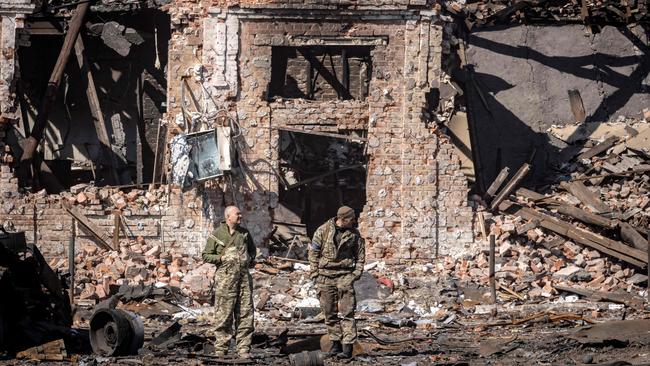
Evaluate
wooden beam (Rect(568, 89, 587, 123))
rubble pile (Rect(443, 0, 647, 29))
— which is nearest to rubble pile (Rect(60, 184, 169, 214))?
rubble pile (Rect(443, 0, 647, 29))

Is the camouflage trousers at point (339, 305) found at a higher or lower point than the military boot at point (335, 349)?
higher

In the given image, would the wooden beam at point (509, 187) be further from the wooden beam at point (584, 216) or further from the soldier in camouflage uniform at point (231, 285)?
the soldier in camouflage uniform at point (231, 285)

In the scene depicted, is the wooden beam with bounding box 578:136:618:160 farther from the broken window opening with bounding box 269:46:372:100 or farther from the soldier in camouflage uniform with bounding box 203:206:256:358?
the soldier in camouflage uniform with bounding box 203:206:256:358

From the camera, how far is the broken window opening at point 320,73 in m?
23.7

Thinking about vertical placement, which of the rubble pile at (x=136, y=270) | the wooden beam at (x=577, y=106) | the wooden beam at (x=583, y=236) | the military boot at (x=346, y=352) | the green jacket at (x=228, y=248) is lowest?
the military boot at (x=346, y=352)

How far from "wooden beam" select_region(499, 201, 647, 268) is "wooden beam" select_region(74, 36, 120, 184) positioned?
7658 millimetres

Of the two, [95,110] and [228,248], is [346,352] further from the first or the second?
[95,110]

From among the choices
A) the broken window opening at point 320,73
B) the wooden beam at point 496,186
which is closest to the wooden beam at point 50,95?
the broken window opening at point 320,73

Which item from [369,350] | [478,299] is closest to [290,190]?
[478,299]

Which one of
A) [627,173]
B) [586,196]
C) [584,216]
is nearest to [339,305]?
[584,216]

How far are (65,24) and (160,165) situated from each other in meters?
3.04

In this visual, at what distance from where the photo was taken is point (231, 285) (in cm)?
1328

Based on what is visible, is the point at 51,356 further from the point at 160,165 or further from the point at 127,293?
the point at 160,165

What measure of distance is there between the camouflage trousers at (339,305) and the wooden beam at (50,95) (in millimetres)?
9437
